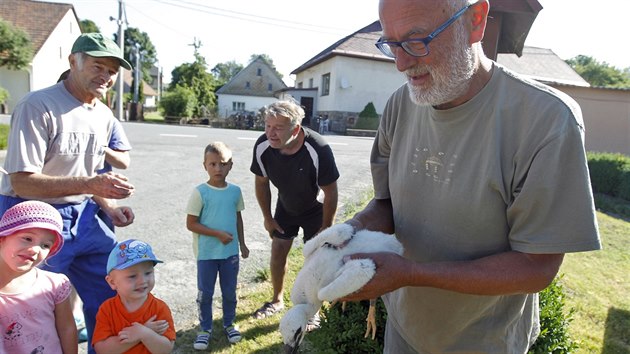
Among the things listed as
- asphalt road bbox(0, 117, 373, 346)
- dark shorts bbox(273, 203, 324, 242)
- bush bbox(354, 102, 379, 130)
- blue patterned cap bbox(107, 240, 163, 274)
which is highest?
bush bbox(354, 102, 379, 130)

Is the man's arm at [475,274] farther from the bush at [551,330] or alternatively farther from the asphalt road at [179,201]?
the asphalt road at [179,201]

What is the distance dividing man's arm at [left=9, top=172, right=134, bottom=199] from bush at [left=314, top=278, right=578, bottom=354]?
167 cm

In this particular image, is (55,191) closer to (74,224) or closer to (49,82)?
(74,224)

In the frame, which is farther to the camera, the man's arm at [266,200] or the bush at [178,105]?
the bush at [178,105]

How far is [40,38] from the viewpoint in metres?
32.5

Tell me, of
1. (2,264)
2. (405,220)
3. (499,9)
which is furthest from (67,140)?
(499,9)

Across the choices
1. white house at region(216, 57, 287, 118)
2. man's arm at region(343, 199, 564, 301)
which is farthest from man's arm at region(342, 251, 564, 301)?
white house at region(216, 57, 287, 118)

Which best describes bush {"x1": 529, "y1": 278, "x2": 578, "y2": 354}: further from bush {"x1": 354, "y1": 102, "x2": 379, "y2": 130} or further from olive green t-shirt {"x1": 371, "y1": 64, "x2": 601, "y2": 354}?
bush {"x1": 354, "y1": 102, "x2": 379, "y2": 130}

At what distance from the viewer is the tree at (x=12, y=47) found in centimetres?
1973

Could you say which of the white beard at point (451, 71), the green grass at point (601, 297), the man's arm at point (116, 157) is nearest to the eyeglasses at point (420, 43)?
the white beard at point (451, 71)

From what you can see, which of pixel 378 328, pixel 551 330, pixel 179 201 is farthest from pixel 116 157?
pixel 179 201

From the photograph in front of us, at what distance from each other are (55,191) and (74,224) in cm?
34

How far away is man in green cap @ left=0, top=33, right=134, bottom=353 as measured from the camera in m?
2.52

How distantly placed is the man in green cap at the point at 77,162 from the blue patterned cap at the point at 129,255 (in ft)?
1.14
